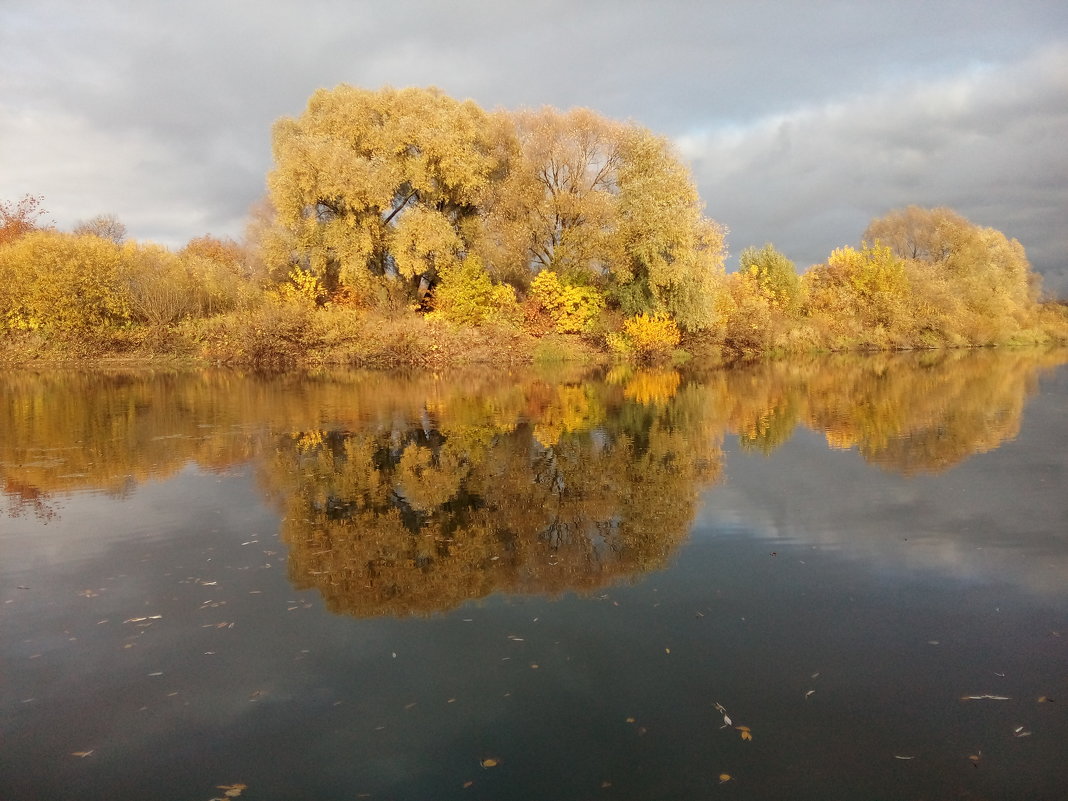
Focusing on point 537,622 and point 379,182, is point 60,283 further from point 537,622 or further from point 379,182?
point 537,622

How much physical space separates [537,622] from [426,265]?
3742 cm

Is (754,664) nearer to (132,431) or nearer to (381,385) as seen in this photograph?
(132,431)

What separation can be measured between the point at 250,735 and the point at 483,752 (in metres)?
1.81

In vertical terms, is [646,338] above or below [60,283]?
below

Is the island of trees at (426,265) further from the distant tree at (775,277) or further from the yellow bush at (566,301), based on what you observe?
the distant tree at (775,277)

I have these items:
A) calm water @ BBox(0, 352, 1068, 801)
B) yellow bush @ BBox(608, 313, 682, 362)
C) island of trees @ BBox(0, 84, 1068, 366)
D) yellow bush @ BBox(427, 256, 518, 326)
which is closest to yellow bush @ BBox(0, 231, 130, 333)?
island of trees @ BBox(0, 84, 1068, 366)

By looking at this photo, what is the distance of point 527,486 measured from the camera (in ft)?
39.0

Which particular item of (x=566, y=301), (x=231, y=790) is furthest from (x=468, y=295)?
(x=231, y=790)

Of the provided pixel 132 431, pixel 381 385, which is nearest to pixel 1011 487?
pixel 132 431

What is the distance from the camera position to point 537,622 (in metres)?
6.88

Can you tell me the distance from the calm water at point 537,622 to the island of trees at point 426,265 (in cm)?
2768

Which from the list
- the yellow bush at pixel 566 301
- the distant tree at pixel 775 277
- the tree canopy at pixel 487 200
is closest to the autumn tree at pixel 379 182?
the tree canopy at pixel 487 200

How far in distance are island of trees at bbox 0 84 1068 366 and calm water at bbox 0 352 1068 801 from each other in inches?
1090

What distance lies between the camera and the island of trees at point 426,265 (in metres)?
41.0
